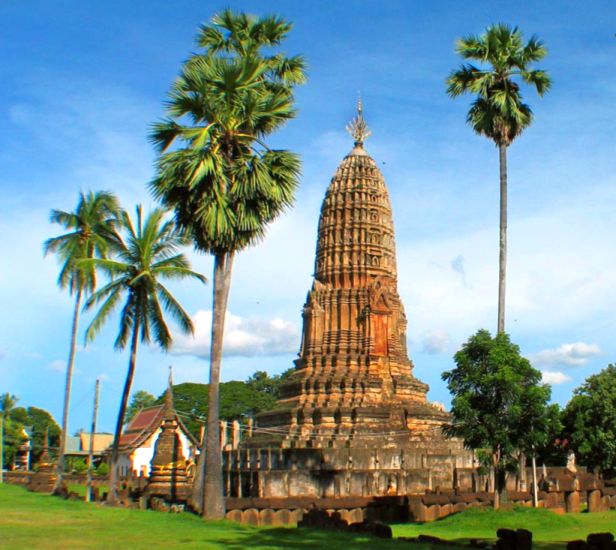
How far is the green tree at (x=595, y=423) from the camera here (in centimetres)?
4050

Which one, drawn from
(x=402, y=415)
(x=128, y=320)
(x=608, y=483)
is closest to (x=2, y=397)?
(x=402, y=415)

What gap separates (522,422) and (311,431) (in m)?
18.6

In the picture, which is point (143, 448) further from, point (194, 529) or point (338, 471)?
point (194, 529)

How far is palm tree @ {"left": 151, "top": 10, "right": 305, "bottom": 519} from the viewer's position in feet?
67.8

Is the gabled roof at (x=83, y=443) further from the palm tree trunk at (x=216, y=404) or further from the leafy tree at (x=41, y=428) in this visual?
the palm tree trunk at (x=216, y=404)

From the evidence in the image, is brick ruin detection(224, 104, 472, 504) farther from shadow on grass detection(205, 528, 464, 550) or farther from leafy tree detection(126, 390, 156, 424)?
leafy tree detection(126, 390, 156, 424)

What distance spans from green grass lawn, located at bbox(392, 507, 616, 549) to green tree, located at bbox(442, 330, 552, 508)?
1.37 metres

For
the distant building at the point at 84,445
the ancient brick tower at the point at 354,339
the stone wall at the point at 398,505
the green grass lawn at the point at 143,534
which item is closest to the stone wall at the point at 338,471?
the stone wall at the point at 398,505

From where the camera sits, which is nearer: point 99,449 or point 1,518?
point 1,518

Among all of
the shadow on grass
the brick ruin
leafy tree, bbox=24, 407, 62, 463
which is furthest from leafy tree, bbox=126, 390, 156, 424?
the shadow on grass

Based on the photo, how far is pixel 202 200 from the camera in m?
21.0

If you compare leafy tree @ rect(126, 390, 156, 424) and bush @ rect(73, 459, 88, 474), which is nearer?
bush @ rect(73, 459, 88, 474)

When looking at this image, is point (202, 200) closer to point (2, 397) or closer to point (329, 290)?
point (329, 290)

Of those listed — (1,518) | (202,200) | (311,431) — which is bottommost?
(1,518)
